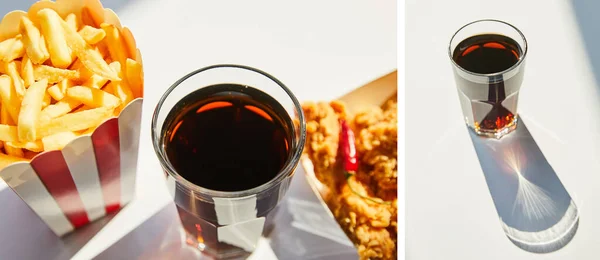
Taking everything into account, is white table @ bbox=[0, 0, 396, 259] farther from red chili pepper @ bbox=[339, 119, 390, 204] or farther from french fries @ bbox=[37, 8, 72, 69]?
french fries @ bbox=[37, 8, 72, 69]

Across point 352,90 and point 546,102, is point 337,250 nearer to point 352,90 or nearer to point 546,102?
point 352,90

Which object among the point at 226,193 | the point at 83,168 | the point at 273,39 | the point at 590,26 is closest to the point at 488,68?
the point at 590,26

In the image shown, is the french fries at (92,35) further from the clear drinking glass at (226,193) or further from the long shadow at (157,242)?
the long shadow at (157,242)

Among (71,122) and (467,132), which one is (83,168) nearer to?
(71,122)

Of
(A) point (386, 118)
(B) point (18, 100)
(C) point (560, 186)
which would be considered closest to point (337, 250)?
(A) point (386, 118)

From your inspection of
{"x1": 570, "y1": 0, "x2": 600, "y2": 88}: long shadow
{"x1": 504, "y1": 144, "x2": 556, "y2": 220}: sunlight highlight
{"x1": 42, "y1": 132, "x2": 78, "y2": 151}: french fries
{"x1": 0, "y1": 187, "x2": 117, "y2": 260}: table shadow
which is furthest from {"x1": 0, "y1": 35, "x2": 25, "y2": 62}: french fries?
{"x1": 570, "y1": 0, "x2": 600, "y2": 88}: long shadow
